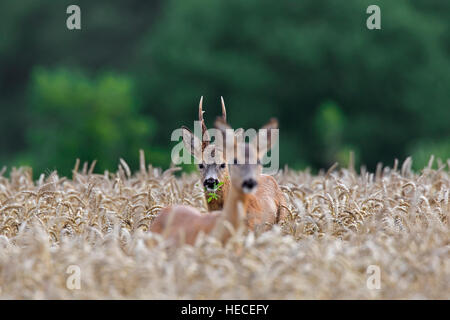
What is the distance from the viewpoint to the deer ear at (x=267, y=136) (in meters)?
7.66

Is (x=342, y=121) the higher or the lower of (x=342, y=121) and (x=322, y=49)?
→ the lower

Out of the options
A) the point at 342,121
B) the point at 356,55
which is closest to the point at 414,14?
the point at 356,55

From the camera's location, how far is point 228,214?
7520 mm

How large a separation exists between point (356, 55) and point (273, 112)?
385 centimetres

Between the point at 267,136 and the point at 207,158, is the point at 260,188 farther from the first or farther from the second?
the point at 267,136

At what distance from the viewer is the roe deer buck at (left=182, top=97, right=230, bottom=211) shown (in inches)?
351

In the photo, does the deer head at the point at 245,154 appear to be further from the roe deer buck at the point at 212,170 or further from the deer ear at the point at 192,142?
the deer ear at the point at 192,142

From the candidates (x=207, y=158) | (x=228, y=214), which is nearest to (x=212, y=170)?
(x=207, y=158)

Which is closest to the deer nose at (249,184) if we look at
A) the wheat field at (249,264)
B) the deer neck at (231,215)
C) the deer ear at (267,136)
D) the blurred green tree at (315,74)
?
the deer neck at (231,215)

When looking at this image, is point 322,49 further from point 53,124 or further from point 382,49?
point 53,124

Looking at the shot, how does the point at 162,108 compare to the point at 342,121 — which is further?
the point at 162,108
